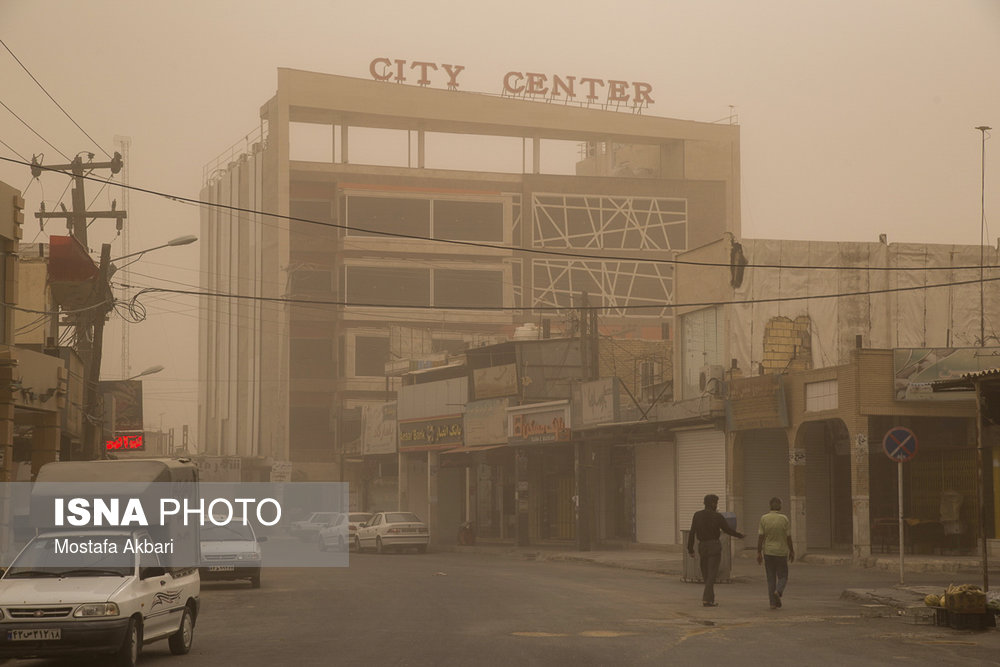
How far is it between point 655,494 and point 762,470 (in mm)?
6500

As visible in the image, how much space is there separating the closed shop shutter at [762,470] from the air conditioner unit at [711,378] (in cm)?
182

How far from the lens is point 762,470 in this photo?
39.3m

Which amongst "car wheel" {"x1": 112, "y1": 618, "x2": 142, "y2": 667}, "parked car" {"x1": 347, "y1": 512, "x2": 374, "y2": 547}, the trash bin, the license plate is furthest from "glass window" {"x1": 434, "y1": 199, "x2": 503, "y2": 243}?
the license plate

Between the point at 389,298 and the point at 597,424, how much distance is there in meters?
60.6

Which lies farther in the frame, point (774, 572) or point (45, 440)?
point (45, 440)

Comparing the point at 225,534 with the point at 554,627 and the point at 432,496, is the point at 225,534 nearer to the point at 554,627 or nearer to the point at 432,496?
the point at 554,627

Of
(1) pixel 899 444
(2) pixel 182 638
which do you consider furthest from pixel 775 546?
(2) pixel 182 638

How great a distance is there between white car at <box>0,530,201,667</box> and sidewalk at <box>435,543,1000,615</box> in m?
10.3

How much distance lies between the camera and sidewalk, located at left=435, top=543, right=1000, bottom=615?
2158 cm

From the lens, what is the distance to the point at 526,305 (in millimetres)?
108688

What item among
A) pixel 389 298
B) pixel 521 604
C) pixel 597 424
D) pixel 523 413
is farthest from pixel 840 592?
pixel 389 298

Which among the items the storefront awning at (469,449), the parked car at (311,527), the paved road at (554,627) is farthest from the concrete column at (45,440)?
the parked car at (311,527)

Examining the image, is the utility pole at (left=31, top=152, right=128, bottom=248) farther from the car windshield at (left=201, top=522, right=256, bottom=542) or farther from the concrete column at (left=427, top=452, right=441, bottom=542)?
the concrete column at (left=427, top=452, right=441, bottom=542)

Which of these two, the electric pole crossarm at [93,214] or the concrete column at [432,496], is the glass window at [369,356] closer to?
the concrete column at [432,496]
